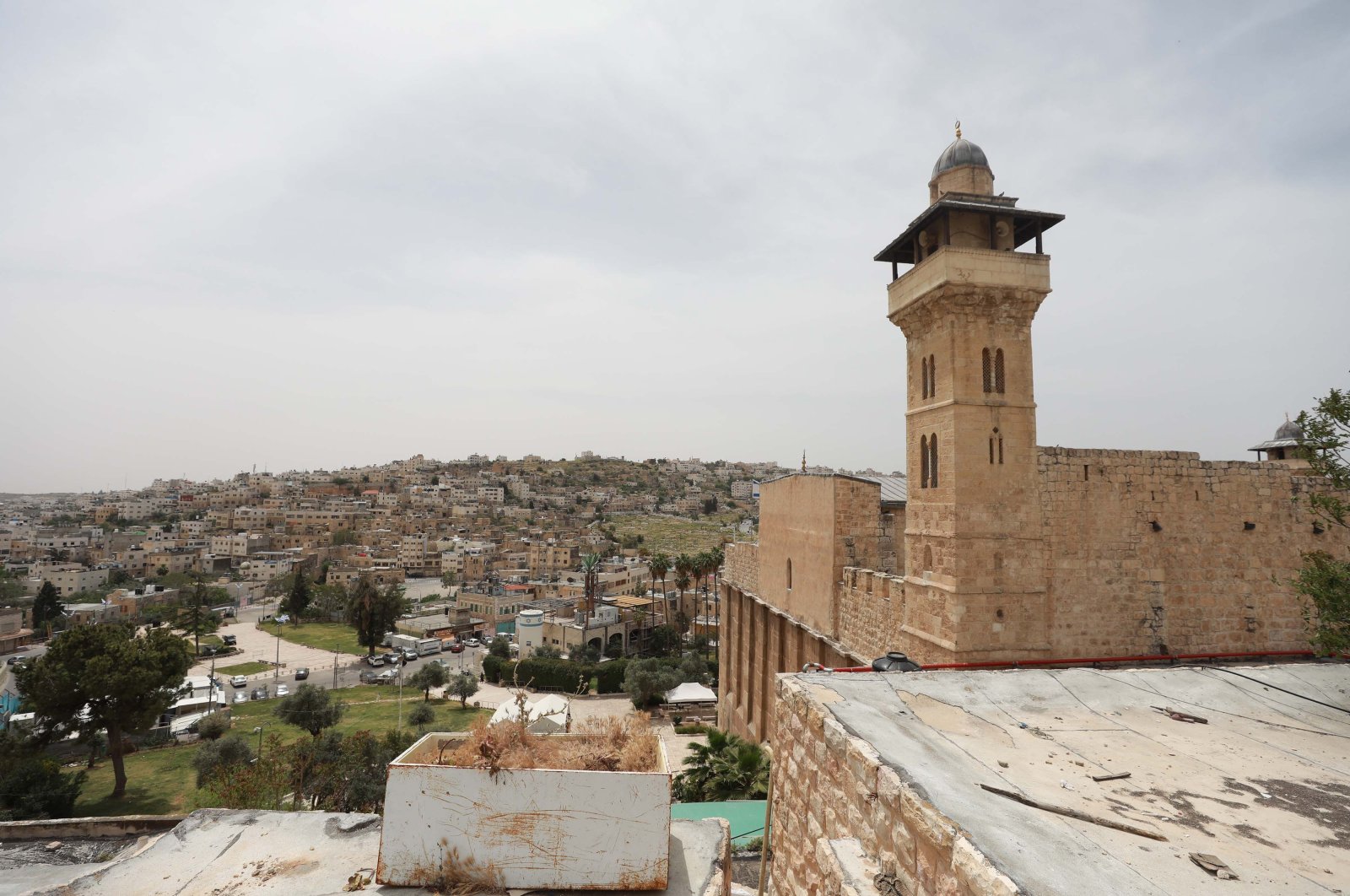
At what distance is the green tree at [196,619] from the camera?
63531mm

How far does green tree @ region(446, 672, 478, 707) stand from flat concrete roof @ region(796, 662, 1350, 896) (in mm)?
45230

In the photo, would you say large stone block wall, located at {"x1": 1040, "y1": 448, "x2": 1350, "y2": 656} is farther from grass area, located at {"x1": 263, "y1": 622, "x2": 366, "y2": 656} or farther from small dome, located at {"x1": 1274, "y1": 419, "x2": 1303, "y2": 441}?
grass area, located at {"x1": 263, "y1": 622, "x2": 366, "y2": 656}

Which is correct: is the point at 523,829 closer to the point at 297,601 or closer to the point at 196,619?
the point at 196,619

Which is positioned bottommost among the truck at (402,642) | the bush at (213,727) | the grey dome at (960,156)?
the truck at (402,642)

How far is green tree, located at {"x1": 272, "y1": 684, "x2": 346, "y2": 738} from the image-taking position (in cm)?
3688

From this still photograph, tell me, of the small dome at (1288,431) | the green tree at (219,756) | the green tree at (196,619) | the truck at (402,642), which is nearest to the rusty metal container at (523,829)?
the small dome at (1288,431)

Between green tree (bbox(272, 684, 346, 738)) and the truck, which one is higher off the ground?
green tree (bbox(272, 684, 346, 738))

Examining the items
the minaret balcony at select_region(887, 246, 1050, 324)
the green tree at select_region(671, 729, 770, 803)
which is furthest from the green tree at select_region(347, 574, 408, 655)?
the minaret balcony at select_region(887, 246, 1050, 324)

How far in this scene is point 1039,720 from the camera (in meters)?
5.07

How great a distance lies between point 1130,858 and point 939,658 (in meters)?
8.07

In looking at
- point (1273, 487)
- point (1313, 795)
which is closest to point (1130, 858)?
point (1313, 795)

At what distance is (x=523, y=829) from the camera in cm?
533

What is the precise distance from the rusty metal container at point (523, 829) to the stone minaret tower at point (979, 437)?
265 inches

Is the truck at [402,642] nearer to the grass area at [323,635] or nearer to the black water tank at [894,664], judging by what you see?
the grass area at [323,635]
